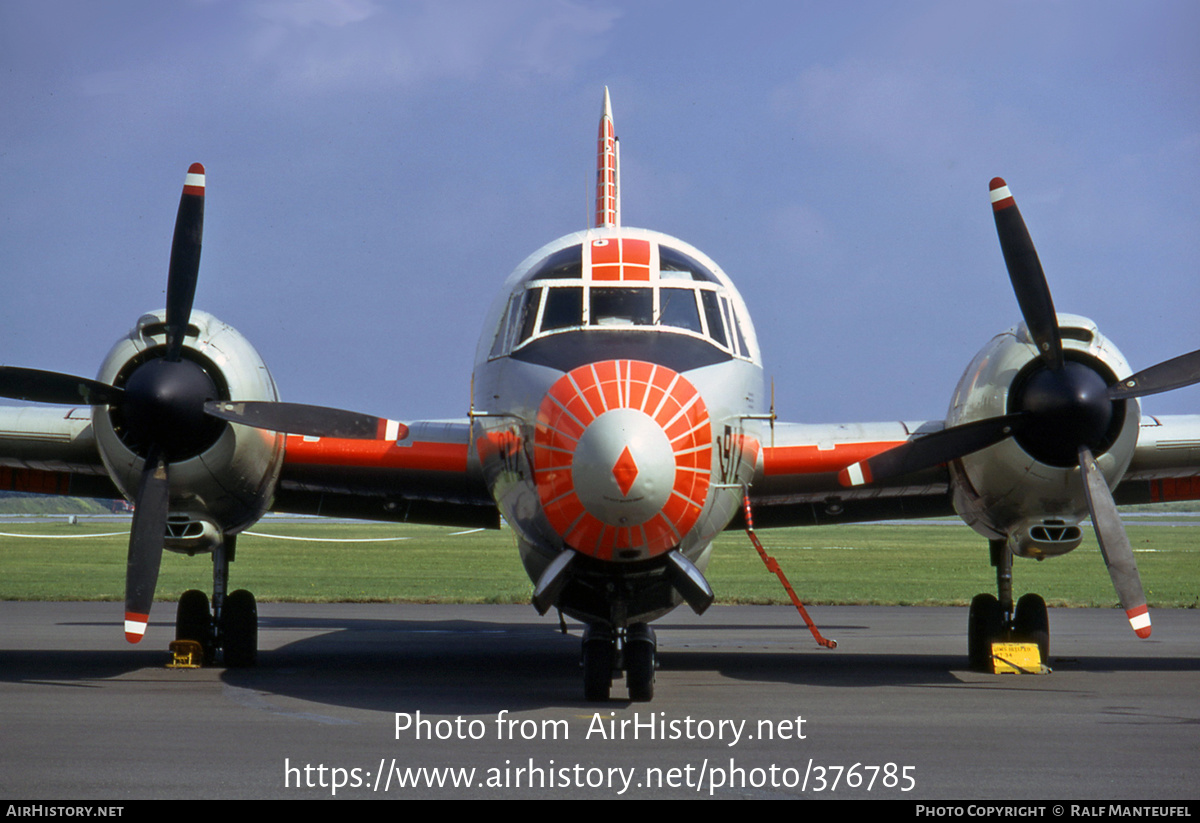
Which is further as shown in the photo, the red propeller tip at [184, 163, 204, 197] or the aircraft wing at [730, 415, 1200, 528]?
the aircraft wing at [730, 415, 1200, 528]

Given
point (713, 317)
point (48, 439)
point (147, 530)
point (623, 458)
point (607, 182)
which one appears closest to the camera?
point (623, 458)

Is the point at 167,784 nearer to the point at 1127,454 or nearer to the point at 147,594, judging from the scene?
the point at 147,594

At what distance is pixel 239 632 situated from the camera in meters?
13.2

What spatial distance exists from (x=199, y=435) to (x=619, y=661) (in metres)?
4.72

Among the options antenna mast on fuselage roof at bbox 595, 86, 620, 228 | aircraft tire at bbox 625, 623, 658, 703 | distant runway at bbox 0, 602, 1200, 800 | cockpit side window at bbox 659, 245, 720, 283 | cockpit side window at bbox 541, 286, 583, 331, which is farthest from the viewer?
antenna mast on fuselage roof at bbox 595, 86, 620, 228

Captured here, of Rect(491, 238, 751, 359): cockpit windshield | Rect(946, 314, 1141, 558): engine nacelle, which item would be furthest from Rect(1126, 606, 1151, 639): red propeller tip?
Answer: Rect(491, 238, 751, 359): cockpit windshield

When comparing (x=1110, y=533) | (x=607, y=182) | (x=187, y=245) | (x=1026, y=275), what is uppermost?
(x=607, y=182)

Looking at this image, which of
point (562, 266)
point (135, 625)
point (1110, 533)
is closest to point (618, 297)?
point (562, 266)

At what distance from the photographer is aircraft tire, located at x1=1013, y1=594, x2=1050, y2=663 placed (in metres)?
13.2

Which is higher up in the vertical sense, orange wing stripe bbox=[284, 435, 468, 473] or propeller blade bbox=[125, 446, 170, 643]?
orange wing stripe bbox=[284, 435, 468, 473]

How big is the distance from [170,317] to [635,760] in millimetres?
6766

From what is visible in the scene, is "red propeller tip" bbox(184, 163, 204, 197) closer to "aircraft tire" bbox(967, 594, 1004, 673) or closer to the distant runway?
the distant runway

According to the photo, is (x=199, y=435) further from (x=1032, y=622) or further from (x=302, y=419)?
(x=1032, y=622)

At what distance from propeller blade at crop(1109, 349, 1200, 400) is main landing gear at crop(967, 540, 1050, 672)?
292 centimetres
